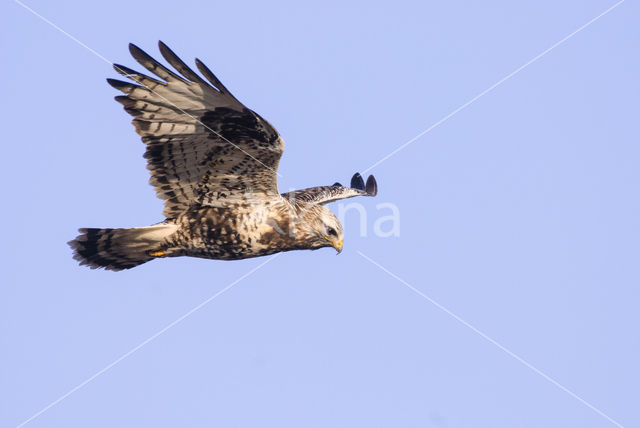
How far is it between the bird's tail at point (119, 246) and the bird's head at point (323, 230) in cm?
148

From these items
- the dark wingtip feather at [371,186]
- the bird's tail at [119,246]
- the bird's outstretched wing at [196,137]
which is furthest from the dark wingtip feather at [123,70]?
the dark wingtip feather at [371,186]

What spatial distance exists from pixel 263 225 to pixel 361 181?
5.00 m

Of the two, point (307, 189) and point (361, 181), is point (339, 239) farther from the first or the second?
point (361, 181)

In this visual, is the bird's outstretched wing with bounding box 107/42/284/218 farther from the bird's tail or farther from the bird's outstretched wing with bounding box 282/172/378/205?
the bird's outstretched wing with bounding box 282/172/378/205

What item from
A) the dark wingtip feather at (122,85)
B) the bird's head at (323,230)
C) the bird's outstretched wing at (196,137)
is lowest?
the bird's head at (323,230)

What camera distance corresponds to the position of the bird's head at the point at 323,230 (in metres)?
10.1

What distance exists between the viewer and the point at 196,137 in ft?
30.1

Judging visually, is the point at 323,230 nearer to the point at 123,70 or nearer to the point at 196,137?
the point at 196,137

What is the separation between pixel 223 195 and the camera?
9.88m

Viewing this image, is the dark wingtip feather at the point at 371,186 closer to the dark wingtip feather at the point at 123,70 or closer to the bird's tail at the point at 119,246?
the bird's tail at the point at 119,246

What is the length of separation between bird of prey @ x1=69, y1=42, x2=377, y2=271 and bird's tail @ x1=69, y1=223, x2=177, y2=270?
11 mm

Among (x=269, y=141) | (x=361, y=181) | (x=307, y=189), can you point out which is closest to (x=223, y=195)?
(x=269, y=141)

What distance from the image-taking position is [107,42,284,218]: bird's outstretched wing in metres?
8.73

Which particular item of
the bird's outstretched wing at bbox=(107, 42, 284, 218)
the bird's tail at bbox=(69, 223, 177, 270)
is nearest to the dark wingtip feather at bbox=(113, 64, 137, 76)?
the bird's outstretched wing at bbox=(107, 42, 284, 218)
